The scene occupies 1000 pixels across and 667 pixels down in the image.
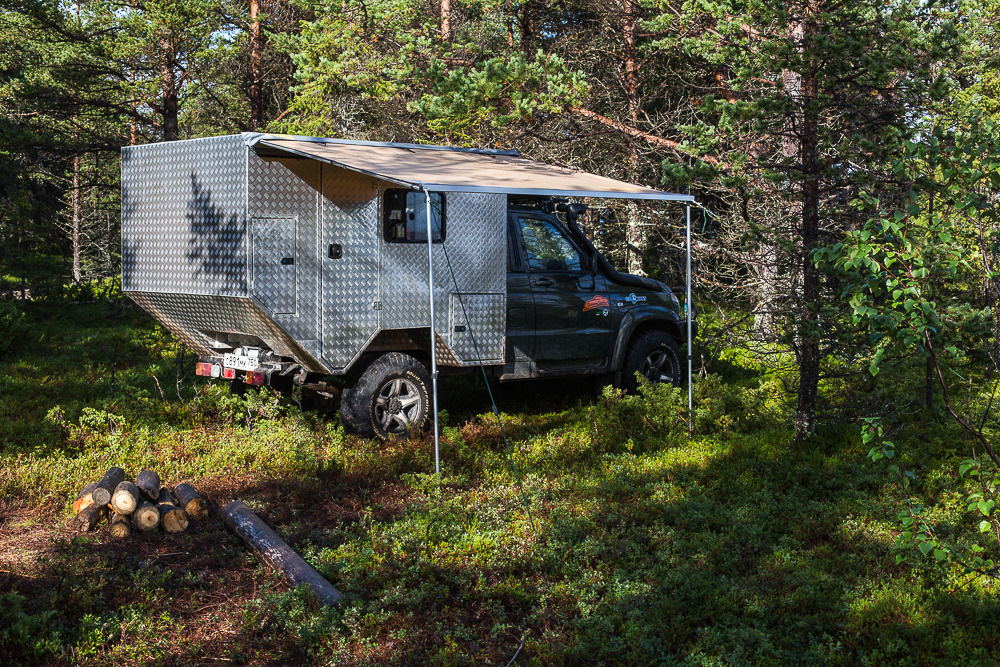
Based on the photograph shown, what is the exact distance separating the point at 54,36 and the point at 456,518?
14026 millimetres

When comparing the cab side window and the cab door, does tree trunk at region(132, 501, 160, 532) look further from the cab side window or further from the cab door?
the cab side window

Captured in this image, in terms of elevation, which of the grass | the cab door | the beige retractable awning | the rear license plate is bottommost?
the grass

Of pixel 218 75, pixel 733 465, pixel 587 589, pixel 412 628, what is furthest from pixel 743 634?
pixel 218 75

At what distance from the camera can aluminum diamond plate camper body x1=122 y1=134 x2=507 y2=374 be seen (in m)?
6.92

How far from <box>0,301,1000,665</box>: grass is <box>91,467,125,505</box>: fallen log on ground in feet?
1.08

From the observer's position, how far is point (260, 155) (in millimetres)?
6875

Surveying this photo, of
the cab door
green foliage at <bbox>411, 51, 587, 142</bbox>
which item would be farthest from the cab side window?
green foliage at <bbox>411, 51, 587, 142</bbox>

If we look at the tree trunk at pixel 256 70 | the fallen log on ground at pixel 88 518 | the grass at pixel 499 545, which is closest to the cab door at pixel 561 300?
the grass at pixel 499 545

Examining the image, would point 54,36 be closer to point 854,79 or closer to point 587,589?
point 854,79

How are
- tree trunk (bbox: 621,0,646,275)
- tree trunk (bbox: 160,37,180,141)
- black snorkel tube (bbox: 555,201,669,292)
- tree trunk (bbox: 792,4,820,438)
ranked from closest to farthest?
tree trunk (bbox: 792,4,820,438), black snorkel tube (bbox: 555,201,669,292), tree trunk (bbox: 621,0,646,275), tree trunk (bbox: 160,37,180,141)

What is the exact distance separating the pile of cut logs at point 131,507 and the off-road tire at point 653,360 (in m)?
4.80

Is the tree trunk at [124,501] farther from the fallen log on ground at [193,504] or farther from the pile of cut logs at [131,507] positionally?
the fallen log on ground at [193,504]

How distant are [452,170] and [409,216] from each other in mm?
645

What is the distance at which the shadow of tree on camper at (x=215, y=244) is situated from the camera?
685 centimetres
